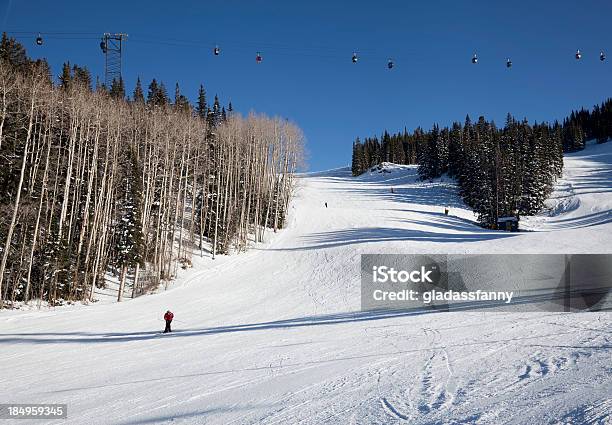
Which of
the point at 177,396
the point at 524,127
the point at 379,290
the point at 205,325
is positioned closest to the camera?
the point at 177,396

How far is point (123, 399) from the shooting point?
850 cm

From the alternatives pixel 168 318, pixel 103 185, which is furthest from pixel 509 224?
pixel 103 185

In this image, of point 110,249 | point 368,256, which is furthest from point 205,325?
point 110,249

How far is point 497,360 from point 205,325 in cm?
1252

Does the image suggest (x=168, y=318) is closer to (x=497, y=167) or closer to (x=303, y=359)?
(x=303, y=359)

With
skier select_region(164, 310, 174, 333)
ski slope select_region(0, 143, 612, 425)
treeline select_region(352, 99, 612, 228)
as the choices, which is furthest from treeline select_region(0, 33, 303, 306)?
treeline select_region(352, 99, 612, 228)

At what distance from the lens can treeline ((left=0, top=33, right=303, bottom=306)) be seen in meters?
23.1

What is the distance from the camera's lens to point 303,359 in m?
10.8

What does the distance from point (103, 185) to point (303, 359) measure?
72.2 ft

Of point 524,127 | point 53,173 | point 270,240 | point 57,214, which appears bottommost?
point 270,240

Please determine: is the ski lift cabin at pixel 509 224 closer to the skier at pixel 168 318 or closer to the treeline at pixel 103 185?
the treeline at pixel 103 185

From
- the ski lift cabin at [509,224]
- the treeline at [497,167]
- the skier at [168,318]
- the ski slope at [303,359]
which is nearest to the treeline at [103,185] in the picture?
the ski slope at [303,359]

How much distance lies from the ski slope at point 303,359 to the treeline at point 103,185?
4.37 m

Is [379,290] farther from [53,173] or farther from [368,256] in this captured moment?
[53,173]
